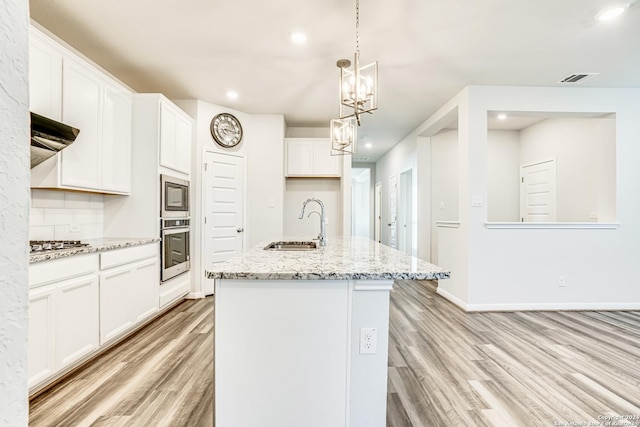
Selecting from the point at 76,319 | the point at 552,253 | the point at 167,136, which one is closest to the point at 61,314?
the point at 76,319

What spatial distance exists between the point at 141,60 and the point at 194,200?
1646 mm

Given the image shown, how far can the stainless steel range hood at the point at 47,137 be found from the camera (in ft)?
6.08

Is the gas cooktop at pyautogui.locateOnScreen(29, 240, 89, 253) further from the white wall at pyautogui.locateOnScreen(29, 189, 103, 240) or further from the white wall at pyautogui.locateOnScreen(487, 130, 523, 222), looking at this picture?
the white wall at pyautogui.locateOnScreen(487, 130, 523, 222)

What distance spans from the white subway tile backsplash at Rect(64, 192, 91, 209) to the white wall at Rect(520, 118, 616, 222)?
5.63 metres

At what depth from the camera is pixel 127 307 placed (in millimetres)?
2568

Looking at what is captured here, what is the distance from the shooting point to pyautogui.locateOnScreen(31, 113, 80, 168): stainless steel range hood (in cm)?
185

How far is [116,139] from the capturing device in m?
2.89

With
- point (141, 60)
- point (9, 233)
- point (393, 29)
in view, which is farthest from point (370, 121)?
point (9, 233)

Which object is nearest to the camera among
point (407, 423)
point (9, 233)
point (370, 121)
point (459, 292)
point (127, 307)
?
point (9, 233)

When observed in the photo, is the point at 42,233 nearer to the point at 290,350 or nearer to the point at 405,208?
the point at 290,350

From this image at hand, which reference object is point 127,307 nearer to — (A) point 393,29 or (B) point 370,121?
(A) point 393,29

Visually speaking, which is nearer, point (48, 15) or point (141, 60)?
point (48, 15)

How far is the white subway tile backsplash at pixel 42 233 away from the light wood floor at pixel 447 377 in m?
1.04

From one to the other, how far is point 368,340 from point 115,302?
2102 mm
